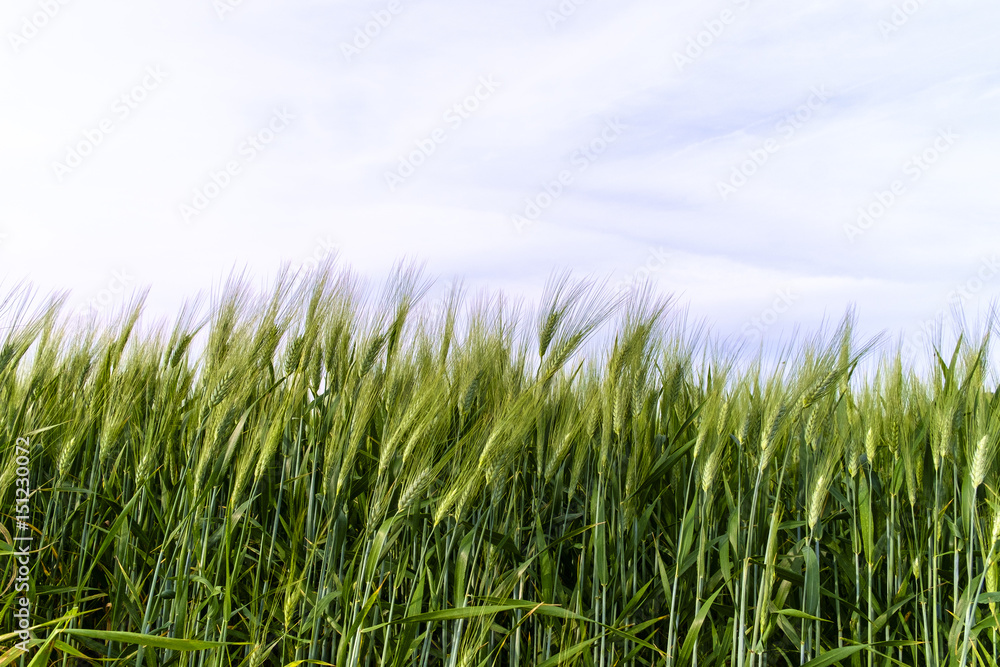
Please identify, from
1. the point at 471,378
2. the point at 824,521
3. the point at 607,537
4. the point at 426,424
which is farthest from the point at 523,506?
the point at 824,521

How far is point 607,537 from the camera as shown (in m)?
2.23

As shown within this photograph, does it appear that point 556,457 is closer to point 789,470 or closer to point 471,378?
point 471,378

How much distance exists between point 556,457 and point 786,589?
2.68 ft

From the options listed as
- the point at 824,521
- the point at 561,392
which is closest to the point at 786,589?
the point at 824,521

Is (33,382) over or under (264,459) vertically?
over

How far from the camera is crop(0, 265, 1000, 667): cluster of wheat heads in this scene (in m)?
1.94

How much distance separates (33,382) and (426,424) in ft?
5.40

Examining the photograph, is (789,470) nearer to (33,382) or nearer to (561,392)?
(561,392)

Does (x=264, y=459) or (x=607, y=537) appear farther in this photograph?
(x=607, y=537)

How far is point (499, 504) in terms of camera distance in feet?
7.55

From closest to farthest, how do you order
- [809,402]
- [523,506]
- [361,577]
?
1. [361,577]
2. [809,402]
3. [523,506]

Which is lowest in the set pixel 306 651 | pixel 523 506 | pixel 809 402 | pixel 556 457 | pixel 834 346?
pixel 306 651

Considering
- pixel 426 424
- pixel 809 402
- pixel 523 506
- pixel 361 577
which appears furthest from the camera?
pixel 523 506

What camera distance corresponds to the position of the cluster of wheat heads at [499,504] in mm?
1938
